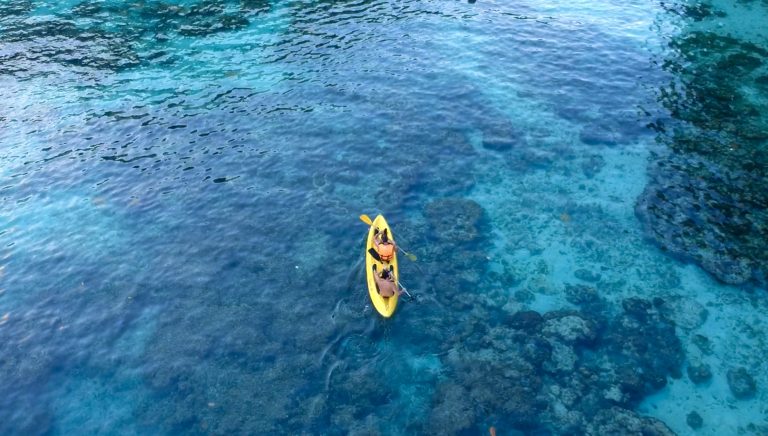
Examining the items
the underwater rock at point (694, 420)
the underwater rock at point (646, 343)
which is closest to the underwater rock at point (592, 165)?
the underwater rock at point (646, 343)

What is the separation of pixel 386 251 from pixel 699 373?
1252cm

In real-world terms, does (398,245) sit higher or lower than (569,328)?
higher

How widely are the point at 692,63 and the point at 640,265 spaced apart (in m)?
19.9

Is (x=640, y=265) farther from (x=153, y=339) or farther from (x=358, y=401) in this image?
(x=153, y=339)

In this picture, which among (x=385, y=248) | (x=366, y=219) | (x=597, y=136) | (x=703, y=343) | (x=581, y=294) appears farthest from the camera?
(x=597, y=136)

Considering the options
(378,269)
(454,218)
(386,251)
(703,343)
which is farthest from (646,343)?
(378,269)

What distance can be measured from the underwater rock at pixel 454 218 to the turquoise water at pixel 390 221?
176 mm

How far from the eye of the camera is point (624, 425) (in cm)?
1712

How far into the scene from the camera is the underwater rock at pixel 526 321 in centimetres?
2045

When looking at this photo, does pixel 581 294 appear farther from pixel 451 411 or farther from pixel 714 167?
pixel 714 167

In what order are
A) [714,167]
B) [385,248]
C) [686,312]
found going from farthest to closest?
[714,167], [385,248], [686,312]

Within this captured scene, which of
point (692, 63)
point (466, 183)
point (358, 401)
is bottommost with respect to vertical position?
point (358, 401)

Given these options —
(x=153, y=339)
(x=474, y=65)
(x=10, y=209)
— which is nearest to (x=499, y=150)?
(x=474, y=65)

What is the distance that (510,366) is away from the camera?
19078 mm
